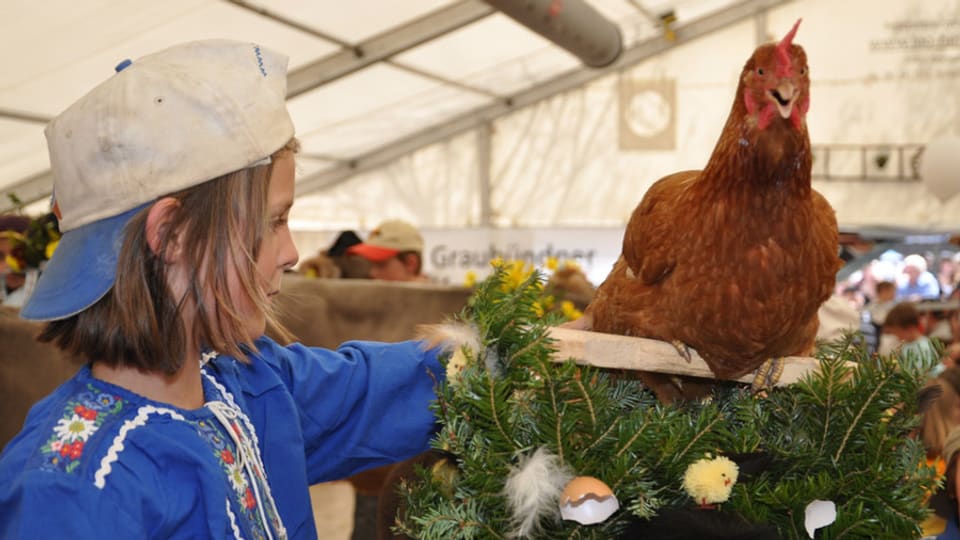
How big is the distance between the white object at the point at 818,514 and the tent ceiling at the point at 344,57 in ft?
14.1

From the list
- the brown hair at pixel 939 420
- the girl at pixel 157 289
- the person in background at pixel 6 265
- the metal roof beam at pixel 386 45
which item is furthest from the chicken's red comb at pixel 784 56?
the metal roof beam at pixel 386 45

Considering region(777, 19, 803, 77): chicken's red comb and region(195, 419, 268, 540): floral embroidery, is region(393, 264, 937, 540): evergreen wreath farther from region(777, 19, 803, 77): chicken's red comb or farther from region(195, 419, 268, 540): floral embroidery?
region(777, 19, 803, 77): chicken's red comb

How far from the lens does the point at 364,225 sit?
9.68m

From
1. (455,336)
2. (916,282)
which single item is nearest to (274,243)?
(455,336)

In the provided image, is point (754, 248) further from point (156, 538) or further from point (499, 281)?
point (156, 538)

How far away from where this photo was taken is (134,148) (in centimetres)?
89

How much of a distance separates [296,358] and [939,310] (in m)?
5.49

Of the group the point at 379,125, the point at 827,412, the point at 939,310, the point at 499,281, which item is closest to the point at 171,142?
the point at 499,281

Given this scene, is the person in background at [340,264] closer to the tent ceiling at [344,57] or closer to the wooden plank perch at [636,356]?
the tent ceiling at [344,57]

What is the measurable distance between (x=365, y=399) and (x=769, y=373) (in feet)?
1.77

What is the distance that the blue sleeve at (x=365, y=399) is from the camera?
119 cm

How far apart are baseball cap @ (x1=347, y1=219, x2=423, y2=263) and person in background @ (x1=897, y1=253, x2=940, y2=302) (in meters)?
4.79

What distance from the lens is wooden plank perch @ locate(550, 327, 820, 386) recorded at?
0.91 metres

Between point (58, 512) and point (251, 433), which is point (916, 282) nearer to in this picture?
point (251, 433)
